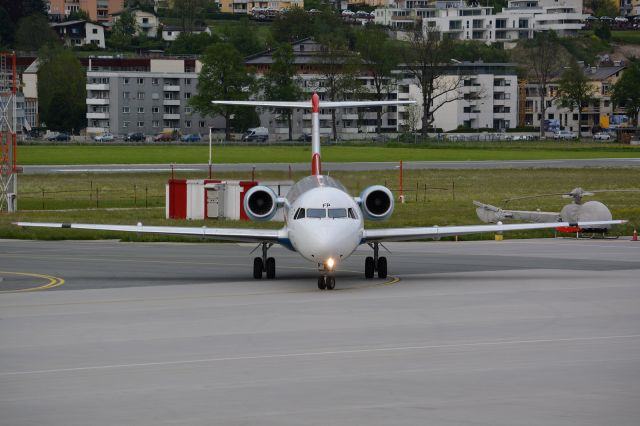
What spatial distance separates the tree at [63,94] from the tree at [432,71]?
45.0 metres

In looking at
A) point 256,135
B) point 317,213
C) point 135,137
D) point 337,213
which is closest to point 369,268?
point 337,213

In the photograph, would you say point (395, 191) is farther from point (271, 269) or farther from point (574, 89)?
point (574, 89)

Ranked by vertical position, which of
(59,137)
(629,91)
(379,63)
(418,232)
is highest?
(379,63)

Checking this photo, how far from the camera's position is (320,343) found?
848 inches

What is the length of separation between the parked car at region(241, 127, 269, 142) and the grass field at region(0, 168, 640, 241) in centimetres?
6429

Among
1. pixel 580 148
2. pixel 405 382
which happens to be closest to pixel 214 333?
pixel 405 382

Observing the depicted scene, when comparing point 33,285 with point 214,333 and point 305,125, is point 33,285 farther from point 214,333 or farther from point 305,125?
point 305,125

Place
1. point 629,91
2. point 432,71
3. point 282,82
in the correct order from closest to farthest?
point 282,82 → point 432,71 → point 629,91

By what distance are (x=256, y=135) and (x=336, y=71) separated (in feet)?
43.8

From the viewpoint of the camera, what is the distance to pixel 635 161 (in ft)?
338

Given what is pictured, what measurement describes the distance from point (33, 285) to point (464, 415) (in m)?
17.7

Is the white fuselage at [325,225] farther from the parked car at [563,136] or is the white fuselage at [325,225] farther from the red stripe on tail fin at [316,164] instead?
the parked car at [563,136]

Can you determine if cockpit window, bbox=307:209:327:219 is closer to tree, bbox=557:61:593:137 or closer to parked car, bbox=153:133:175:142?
parked car, bbox=153:133:175:142

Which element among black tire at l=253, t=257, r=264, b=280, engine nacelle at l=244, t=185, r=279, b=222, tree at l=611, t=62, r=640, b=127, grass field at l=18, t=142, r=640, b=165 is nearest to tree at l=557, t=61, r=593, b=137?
tree at l=611, t=62, r=640, b=127
